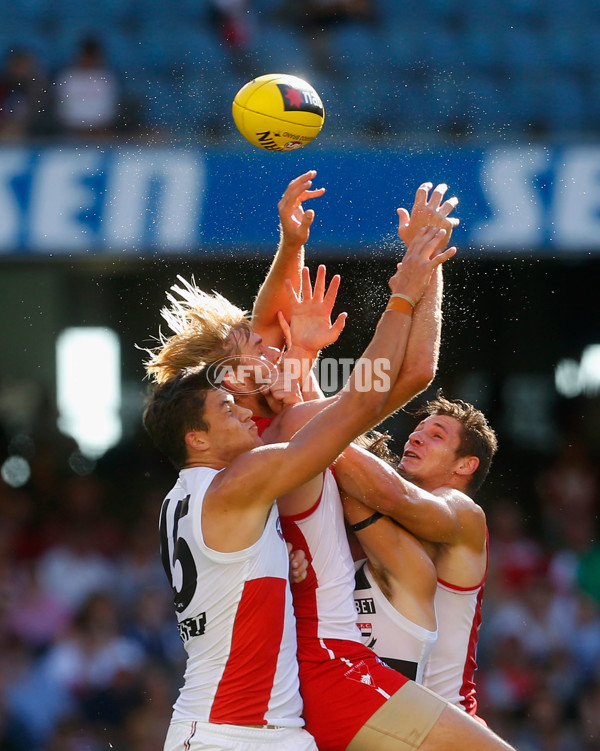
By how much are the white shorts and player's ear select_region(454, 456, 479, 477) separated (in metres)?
1.36

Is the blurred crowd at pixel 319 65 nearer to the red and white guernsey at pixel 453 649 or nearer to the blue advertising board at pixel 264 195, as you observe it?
the blue advertising board at pixel 264 195

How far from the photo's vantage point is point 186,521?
12.5 feet

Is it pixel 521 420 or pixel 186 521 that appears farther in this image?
pixel 521 420

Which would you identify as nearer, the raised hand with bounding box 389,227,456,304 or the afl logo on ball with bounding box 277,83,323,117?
the raised hand with bounding box 389,227,456,304

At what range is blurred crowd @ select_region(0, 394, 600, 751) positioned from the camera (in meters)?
8.09

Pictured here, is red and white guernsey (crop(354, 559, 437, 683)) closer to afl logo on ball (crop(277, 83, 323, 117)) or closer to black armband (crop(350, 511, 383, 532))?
black armband (crop(350, 511, 383, 532))

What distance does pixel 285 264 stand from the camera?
4.82m

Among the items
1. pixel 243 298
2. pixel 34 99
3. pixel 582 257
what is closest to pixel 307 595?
pixel 582 257

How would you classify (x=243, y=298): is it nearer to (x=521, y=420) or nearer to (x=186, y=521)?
(x=521, y=420)

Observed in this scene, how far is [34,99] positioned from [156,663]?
4.70 metres

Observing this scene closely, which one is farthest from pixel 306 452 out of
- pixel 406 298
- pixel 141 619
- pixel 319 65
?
pixel 319 65

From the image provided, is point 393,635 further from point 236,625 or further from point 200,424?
point 200,424

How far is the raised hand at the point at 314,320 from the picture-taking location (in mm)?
4418

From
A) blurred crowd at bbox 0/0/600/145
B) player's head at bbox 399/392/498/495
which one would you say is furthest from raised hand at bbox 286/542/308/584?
blurred crowd at bbox 0/0/600/145
